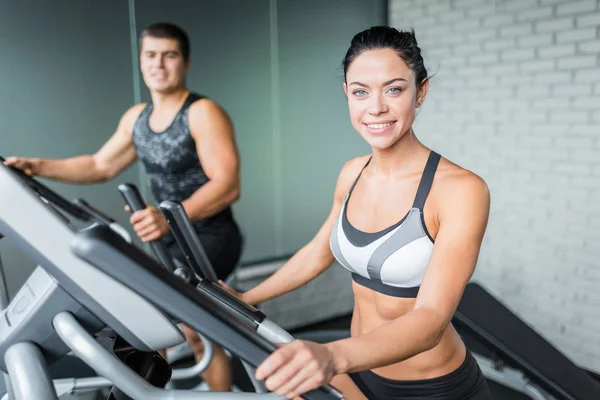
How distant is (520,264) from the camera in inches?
116

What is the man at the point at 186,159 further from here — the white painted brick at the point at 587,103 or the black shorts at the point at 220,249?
the white painted brick at the point at 587,103

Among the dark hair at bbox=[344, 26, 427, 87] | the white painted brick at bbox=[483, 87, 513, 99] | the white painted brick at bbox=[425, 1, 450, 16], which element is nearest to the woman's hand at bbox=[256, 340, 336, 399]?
the dark hair at bbox=[344, 26, 427, 87]

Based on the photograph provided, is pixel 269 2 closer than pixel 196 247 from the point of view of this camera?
No

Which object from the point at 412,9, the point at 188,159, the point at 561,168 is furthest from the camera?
the point at 412,9

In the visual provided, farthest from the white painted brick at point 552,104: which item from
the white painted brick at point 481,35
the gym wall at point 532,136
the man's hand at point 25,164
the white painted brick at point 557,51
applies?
the man's hand at point 25,164

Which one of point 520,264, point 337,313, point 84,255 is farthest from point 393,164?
point 337,313

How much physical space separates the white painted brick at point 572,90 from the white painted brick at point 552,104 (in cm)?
3

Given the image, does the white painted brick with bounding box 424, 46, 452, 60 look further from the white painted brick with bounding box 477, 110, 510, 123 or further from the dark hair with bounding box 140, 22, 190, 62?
the dark hair with bounding box 140, 22, 190, 62

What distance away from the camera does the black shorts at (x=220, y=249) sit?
200cm

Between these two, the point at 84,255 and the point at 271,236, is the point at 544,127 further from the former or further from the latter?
the point at 84,255

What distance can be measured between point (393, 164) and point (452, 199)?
19cm

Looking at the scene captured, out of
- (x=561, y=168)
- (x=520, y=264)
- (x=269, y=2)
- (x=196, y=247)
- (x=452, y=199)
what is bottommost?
(x=520, y=264)

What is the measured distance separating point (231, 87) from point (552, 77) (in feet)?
5.45

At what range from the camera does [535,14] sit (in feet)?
8.95
